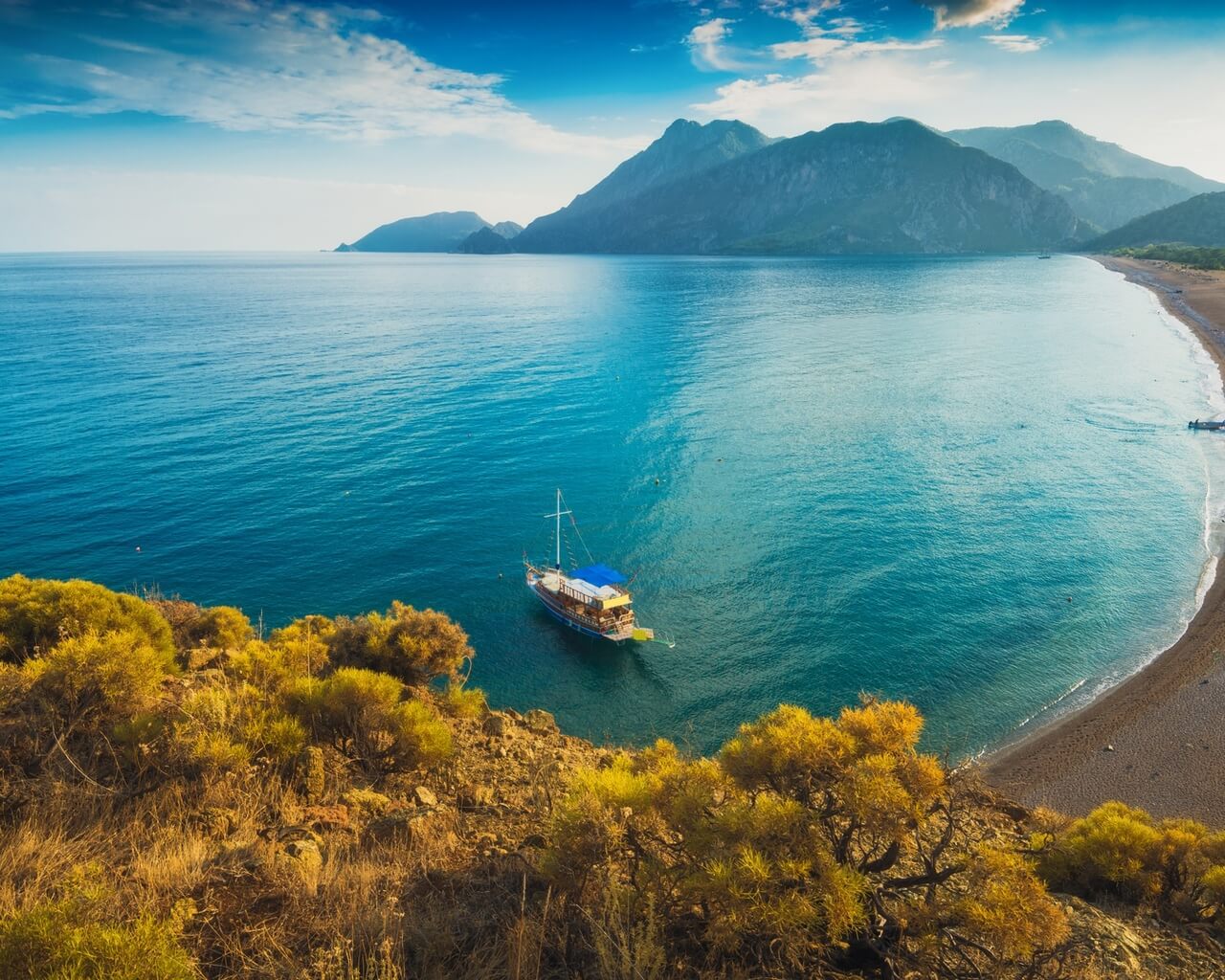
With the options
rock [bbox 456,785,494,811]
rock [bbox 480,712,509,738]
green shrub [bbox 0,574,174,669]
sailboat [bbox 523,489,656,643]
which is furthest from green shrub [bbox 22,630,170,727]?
sailboat [bbox 523,489,656,643]

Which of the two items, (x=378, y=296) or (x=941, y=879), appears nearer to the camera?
(x=941, y=879)

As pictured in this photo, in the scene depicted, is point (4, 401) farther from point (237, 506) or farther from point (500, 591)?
point (500, 591)

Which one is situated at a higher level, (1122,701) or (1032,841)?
(1032,841)

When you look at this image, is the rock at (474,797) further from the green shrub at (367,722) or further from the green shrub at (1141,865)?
the green shrub at (1141,865)

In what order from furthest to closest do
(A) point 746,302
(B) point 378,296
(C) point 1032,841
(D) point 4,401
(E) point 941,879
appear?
(B) point 378,296
(A) point 746,302
(D) point 4,401
(C) point 1032,841
(E) point 941,879

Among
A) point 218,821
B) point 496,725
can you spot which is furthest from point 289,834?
point 496,725

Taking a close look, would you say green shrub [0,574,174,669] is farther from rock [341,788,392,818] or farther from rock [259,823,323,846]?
rock [259,823,323,846]

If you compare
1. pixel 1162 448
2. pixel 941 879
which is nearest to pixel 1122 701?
pixel 941 879
